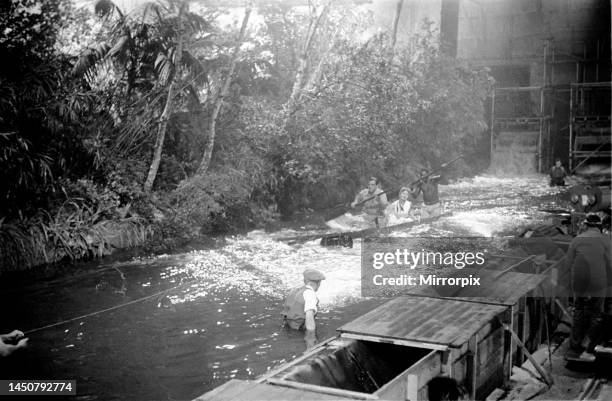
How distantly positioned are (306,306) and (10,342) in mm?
3642

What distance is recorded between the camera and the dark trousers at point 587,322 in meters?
7.58

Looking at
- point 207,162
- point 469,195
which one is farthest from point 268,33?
point 469,195

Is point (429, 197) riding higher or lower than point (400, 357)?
higher

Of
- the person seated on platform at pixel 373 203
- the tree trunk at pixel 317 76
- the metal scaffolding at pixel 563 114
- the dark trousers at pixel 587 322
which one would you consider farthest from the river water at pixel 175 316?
the metal scaffolding at pixel 563 114

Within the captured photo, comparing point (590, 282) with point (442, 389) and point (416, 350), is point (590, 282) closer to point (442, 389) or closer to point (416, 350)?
point (416, 350)

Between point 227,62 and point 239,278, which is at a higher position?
point 227,62

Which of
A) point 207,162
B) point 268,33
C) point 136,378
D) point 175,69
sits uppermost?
point 268,33

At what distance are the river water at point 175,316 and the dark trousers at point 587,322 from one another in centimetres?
307

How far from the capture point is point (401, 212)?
15.9 metres

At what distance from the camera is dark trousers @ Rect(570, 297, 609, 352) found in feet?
24.9

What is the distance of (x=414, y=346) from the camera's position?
221 inches

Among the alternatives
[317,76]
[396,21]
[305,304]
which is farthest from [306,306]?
[396,21]

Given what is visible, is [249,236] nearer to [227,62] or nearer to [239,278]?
[239,278]

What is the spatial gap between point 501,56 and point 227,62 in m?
22.0
